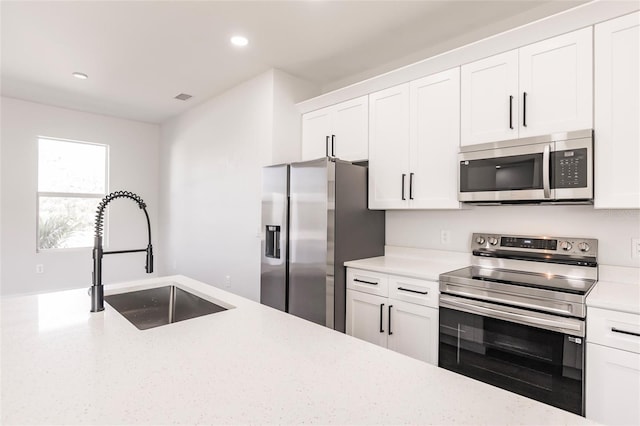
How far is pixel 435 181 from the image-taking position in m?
2.46

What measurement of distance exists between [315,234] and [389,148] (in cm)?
92

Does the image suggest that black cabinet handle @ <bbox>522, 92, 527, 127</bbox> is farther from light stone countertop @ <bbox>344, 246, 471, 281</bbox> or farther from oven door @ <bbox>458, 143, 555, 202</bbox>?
light stone countertop @ <bbox>344, 246, 471, 281</bbox>

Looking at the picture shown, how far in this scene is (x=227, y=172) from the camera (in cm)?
403

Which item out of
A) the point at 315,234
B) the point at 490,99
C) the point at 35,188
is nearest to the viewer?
the point at 490,99

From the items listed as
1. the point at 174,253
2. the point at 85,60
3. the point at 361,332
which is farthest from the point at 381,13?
the point at 174,253

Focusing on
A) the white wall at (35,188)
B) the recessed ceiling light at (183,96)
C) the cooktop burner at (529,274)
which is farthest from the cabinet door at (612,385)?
the white wall at (35,188)

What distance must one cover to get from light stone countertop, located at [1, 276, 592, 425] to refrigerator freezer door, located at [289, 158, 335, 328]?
1311 mm

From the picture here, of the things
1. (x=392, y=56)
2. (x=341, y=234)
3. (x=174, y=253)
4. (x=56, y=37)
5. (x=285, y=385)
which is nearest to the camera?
(x=285, y=385)

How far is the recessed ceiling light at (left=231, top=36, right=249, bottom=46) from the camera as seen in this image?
2.82 meters

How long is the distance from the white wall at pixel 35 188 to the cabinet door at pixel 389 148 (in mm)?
4325

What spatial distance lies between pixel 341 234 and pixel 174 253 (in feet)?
11.6

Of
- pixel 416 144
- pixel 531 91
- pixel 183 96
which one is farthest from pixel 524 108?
pixel 183 96

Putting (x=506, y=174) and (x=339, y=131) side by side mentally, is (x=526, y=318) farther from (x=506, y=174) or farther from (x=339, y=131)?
(x=339, y=131)

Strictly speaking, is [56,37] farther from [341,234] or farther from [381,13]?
[341,234]
